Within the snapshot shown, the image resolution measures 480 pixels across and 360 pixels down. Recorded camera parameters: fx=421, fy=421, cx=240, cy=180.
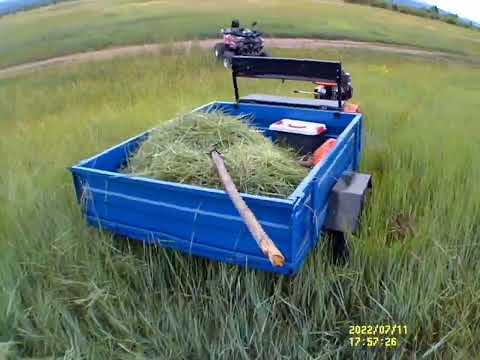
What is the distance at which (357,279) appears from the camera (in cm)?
212

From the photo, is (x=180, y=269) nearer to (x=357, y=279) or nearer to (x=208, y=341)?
(x=208, y=341)

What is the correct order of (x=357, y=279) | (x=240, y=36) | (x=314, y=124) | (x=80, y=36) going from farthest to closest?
(x=80, y=36)
(x=240, y=36)
(x=314, y=124)
(x=357, y=279)

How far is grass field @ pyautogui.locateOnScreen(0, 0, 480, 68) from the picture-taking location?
1467cm

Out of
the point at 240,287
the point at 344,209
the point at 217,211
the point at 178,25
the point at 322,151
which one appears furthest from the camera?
the point at 178,25

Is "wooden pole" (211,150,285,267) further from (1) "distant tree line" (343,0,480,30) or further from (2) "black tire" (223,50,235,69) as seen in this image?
(1) "distant tree line" (343,0,480,30)

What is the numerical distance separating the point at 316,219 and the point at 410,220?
2.90 feet

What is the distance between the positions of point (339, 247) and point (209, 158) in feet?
2.78

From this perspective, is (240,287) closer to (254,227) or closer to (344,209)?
(254,227)

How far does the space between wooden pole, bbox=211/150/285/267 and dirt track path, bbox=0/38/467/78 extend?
10229 mm

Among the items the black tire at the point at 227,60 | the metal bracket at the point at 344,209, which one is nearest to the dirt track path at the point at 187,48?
the black tire at the point at 227,60

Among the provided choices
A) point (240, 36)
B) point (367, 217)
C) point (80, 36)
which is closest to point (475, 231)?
point (367, 217)

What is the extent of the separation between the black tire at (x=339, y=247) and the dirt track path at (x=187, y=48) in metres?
10.1

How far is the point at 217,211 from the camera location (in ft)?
6.11

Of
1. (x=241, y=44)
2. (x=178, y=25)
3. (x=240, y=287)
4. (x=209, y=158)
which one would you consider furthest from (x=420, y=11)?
(x=240, y=287)
